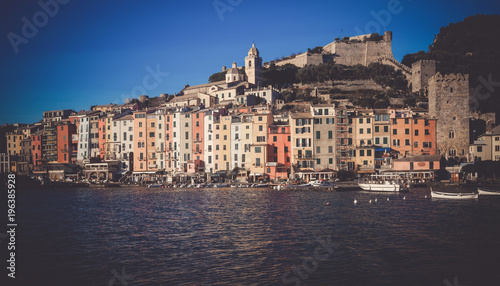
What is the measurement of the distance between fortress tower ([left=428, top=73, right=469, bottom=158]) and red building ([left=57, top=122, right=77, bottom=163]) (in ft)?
279

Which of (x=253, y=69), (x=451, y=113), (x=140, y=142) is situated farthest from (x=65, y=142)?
(x=451, y=113)

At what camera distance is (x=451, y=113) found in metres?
78.3

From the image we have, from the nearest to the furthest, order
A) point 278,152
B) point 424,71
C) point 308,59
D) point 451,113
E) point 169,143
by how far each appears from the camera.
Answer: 1. point 451,113
2. point 278,152
3. point 169,143
4. point 424,71
5. point 308,59

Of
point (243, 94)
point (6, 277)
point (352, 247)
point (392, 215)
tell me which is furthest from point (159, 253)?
point (243, 94)

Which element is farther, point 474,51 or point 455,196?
point 474,51

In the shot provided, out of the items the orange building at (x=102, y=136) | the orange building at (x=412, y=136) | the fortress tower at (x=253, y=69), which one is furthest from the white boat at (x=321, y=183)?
the fortress tower at (x=253, y=69)

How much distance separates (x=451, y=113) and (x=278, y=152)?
109 feet

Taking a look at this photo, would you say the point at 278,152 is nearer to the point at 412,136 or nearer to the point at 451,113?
the point at 412,136

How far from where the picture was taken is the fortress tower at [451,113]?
77.2 m

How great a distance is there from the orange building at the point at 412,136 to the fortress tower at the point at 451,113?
2822 mm

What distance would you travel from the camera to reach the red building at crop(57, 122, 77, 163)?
105 metres

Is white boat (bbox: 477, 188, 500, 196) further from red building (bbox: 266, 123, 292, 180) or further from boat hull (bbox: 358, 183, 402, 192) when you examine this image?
red building (bbox: 266, 123, 292, 180)

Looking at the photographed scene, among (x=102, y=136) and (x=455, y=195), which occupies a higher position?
(x=102, y=136)

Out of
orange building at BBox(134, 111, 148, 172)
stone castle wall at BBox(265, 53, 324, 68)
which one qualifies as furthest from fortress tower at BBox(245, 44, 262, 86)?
orange building at BBox(134, 111, 148, 172)
